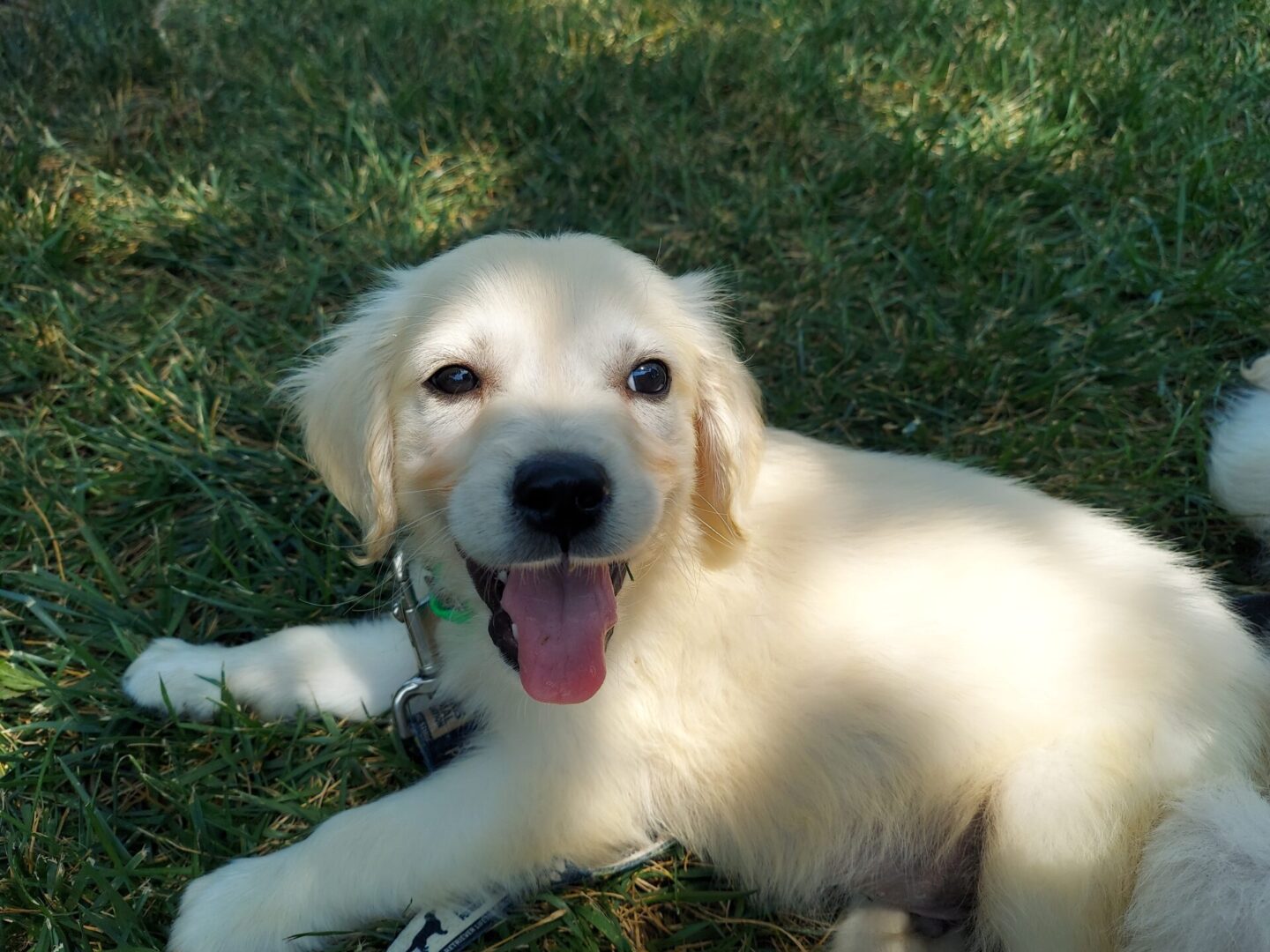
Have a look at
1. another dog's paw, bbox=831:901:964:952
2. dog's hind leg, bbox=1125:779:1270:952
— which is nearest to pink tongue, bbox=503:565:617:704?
another dog's paw, bbox=831:901:964:952

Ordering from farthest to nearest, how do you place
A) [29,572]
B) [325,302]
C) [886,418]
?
[325,302]
[886,418]
[29,572]

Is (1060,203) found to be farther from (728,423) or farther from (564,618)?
(564,618)

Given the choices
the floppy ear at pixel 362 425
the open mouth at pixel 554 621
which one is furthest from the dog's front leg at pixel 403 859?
the floppy ear at pixel 362 425

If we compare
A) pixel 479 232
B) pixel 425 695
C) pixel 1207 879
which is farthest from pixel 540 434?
pixel 479 232

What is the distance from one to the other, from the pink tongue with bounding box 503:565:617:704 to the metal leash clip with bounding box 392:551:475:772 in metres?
0.40

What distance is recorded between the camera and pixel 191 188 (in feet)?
13.1

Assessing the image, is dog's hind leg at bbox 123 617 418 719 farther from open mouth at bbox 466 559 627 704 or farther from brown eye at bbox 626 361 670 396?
brown eye at bbox 626 361 670 396

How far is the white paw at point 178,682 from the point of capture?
248 centimetres

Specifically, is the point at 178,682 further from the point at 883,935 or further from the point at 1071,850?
the point at 1071,850

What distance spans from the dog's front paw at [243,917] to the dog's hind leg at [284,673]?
21.1 inches

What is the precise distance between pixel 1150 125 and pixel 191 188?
4.34 meters

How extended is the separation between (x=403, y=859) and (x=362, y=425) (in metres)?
0.99

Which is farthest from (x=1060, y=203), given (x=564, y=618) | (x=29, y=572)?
(x=29, y=572)

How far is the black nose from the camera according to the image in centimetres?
175
